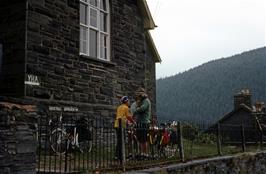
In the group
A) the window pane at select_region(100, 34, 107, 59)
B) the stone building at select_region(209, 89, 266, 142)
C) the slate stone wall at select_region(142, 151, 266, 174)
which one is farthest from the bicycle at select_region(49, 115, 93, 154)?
the stone building at select_region(209, 89, 266, 142)

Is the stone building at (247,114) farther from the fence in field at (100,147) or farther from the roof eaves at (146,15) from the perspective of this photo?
the fence in field at (100,147)

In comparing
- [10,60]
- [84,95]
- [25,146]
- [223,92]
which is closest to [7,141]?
[25,146]

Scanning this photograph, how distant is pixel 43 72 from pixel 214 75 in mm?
58558

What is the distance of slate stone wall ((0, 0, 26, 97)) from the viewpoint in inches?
507

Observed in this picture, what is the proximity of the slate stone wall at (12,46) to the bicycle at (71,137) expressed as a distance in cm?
154

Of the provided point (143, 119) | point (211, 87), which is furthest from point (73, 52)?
point (211, 87)

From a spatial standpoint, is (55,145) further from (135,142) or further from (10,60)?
(10,60)

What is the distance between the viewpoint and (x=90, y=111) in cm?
1511

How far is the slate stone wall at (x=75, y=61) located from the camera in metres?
13.3

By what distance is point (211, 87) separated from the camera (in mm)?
64312

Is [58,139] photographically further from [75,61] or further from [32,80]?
[75,61]

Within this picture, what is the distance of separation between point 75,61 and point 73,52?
11.5 inches

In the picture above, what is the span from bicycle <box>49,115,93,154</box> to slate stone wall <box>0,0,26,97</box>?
1.54m

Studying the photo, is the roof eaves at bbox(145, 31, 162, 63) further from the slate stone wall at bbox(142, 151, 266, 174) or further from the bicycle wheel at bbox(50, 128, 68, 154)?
the bicycle wheel at bbox(50, 128, 68, 154)
